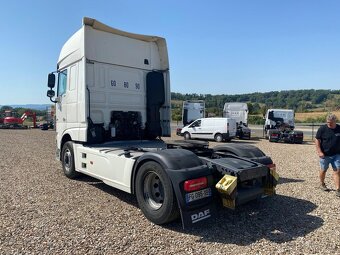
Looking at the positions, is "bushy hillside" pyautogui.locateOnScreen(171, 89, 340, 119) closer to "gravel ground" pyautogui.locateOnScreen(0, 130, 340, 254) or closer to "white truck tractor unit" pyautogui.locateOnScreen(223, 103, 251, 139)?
"white truck tractor unit" pyautogui.locateOnScreen(223, 103, 251, 139)

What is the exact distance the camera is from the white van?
21.1 m

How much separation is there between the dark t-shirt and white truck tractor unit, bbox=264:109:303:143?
574 inches

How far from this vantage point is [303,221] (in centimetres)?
479

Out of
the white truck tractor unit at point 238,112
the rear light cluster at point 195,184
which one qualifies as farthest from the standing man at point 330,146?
the white truck tractor unit at point 238,112

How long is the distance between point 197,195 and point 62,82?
5406mm

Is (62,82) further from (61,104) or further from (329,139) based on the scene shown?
(329,139)

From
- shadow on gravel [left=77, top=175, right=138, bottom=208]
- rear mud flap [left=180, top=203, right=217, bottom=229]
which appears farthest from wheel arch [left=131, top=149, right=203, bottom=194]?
shadow on gravel [left=77, top=175, right=138, bottom=208]

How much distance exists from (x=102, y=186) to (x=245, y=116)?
20475mm

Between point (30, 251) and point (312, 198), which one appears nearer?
point (30, 251)

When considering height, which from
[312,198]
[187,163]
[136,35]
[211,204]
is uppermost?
[136,35]

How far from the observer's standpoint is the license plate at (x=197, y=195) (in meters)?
4.13

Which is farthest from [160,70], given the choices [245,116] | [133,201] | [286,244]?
[245,116]

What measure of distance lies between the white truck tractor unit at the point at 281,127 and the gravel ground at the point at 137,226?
14.6 meters

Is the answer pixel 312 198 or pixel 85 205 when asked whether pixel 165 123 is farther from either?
pixel 312 198
